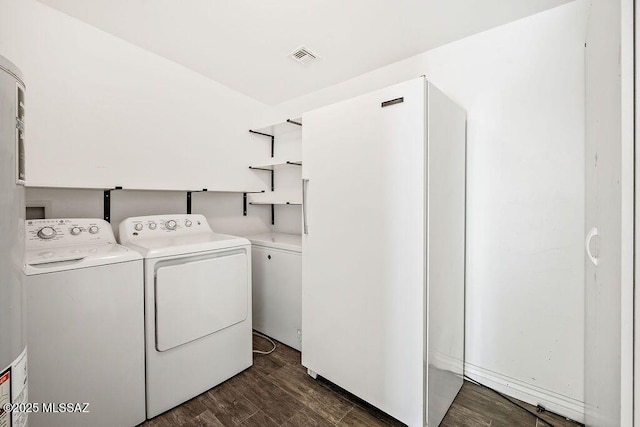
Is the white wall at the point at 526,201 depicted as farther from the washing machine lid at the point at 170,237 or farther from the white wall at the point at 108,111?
the white wall at the point at 108,111

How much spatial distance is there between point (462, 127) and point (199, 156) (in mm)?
2117

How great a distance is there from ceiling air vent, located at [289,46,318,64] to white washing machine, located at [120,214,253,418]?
1467 mm

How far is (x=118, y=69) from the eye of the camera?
189cm

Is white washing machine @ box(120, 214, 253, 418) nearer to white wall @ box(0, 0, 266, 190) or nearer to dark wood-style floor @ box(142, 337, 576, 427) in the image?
dark wood-style floor @ box(142, 337, 576, 427)

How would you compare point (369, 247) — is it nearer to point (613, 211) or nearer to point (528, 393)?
point (613, 211)

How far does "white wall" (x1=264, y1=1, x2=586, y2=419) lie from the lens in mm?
1479

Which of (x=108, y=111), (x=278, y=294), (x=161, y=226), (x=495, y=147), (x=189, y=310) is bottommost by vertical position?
(x=278, y=294)

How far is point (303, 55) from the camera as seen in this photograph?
204 centimetres

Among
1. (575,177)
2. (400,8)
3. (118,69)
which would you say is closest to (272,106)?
(118,69)

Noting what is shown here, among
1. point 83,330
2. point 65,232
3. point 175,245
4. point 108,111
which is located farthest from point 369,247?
point 108,111

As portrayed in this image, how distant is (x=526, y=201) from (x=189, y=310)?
2140mm

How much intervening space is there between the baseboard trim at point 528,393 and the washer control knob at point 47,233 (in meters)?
2.69

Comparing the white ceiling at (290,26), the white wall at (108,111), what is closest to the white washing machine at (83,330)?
the white wall at (108,111)
